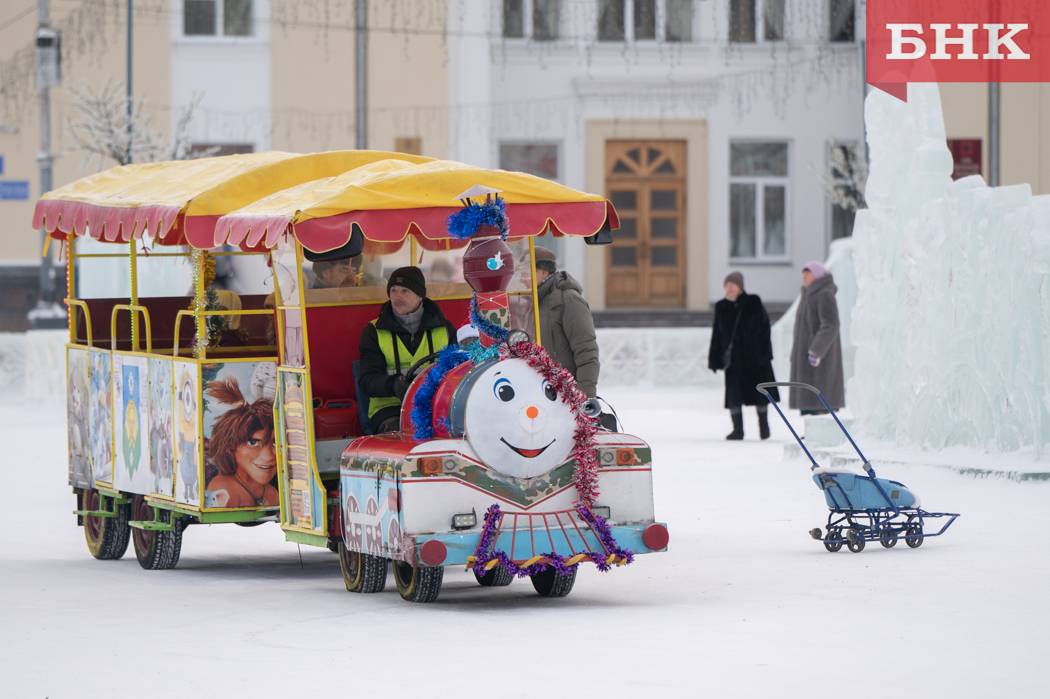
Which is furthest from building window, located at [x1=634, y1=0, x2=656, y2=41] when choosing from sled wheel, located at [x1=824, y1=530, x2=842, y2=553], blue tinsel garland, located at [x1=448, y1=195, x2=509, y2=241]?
blue tinsel garland, located at [x1=448, y1=195, x2=509, y2=241]

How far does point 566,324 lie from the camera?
1063cm

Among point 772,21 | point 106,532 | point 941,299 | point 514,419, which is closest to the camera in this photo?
point 514,419

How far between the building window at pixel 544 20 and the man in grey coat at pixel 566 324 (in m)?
22.0

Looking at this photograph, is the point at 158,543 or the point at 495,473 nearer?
the point at 495,473

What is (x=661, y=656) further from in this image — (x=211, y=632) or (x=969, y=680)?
(x=211, y=632)

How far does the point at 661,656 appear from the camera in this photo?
22.3ft

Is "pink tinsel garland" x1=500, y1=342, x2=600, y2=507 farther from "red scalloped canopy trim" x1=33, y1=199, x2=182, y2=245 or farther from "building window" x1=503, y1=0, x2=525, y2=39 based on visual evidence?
"building window" x1=503, y1=0, x2=525, y2=39

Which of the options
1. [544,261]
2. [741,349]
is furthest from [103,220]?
[741,349]

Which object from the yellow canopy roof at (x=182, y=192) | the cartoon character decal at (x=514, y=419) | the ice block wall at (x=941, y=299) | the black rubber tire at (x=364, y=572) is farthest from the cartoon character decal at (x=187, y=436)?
the ice block wall at (x=941, y=299)

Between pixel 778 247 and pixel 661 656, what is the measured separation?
26920mm

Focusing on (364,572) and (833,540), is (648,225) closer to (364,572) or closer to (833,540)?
(833,540)

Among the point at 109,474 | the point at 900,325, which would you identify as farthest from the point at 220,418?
the point at 900,325

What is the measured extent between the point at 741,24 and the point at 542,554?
2575cm

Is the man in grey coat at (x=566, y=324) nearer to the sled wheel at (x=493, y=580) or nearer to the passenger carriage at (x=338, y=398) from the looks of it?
the passenger carriage at (x=338, y=398)
